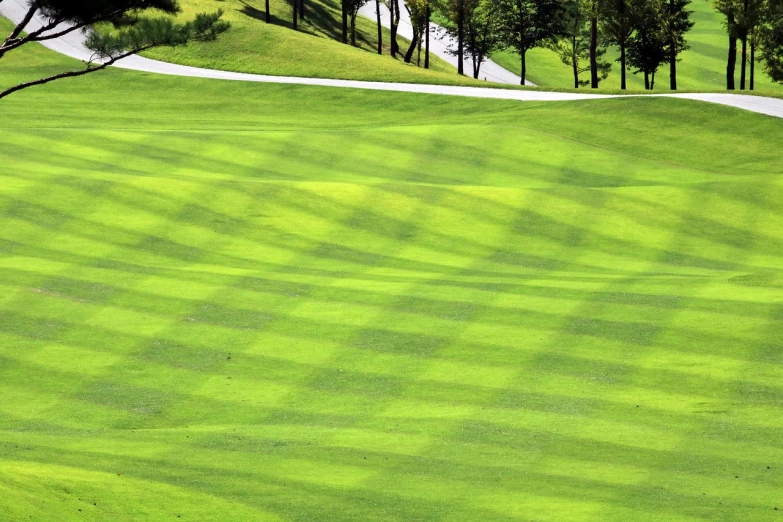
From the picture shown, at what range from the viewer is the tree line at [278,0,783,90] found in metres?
77.8

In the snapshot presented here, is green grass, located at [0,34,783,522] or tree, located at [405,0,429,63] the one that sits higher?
tree, located at [405,0,429,63]

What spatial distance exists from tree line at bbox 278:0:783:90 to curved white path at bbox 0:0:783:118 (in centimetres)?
1064

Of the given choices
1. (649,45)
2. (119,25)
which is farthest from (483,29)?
(119,25)

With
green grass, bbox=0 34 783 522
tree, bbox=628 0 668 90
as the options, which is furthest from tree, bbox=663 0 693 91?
green grass, bbox=0 34 783 522

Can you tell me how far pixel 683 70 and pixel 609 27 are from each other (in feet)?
135

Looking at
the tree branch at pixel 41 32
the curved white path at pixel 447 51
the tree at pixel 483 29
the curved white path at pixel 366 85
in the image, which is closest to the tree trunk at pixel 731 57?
the curved white path at pixel 366 85

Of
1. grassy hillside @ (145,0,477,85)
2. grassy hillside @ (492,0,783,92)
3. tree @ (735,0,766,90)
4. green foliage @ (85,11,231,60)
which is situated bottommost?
grassy hillside @ (492,0,783,92)

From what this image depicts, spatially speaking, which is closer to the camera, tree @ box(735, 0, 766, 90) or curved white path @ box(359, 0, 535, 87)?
tree @ box(735, 0, 766, 90)

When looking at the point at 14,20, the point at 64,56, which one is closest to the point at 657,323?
the point at 64,56

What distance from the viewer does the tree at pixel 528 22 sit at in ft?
299

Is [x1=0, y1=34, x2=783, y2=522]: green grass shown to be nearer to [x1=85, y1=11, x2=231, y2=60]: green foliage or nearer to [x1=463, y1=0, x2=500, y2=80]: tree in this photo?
[x1=85, y1=11, x2=231, y2=60]: green foliage

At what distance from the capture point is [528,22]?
92188 millimetres

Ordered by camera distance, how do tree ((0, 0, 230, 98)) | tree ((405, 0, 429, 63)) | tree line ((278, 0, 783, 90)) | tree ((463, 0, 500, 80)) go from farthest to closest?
1. tree ((463, 0, 500, 80))
2. tree ((405, 0, 429, 63))
3. tree line ((278, 0, 783, 90))
4. tree ((0, 0, 230, 98))

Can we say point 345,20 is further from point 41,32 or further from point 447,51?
point 41,32
